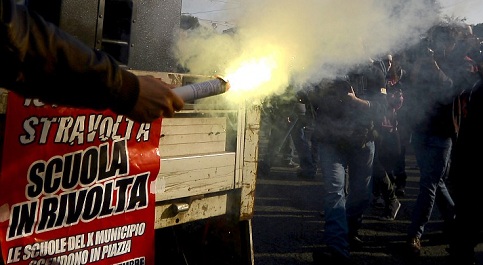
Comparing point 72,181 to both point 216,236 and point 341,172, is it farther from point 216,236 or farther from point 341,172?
point 341,172

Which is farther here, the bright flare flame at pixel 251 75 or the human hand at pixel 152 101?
the bright flare flame at pixel 251 75

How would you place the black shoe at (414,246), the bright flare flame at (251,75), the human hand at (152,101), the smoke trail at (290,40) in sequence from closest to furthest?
1. the human hand at (152,101)
2. the bright flare flame at (251,75)
3. the smoke trail at (290,40)
4. the black shoe at (414,246)

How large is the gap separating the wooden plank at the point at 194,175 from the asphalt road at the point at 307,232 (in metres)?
1.76

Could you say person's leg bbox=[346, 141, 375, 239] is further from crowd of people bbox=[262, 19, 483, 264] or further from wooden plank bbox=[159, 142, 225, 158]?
wooden plank bbox=[159, 142, 225, 158]

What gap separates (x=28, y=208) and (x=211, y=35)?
69.9 inches

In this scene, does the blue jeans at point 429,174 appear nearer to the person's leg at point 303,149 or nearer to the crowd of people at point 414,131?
the crowd of people at point 414,131

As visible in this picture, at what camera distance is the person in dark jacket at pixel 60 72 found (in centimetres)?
155

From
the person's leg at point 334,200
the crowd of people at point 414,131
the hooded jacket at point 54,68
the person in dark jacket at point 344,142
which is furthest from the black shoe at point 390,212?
the hooded jacket at point 54,68

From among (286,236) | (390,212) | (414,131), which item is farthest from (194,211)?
(390,212)

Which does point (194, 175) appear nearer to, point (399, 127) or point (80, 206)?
point (80, 206)

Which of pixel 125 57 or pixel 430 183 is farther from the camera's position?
pixel 430 183

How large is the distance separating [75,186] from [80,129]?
0.27m

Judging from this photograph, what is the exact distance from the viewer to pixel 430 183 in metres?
4.84

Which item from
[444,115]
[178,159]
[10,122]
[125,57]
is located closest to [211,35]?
[125,57]
